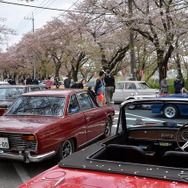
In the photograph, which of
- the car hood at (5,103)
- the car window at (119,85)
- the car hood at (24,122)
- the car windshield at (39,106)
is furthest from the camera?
the car window at (119,85)

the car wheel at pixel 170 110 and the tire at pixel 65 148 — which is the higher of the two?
the car wheel at pixel 170 110

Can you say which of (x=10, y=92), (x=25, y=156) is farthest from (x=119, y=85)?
(x=25, y=156)

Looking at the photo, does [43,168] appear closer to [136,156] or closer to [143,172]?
[136,156]

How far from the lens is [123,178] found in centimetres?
220

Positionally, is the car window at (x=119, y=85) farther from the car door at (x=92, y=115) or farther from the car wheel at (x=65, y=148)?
the car wheel at (x=65, y=148)

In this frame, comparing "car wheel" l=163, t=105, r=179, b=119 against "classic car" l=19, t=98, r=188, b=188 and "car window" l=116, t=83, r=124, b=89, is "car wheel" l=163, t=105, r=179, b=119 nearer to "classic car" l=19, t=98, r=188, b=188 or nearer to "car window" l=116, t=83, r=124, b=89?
"classic car" l=19, t=98, r=188, b=188

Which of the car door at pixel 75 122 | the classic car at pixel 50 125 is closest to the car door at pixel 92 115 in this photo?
the classic car at pixel 50 125

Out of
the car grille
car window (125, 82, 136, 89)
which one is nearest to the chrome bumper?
the car grille

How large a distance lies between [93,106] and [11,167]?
7.89 ft

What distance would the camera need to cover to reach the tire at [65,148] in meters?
5.28

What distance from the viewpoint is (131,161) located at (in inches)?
109

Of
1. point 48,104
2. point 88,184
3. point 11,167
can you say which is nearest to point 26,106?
point 48,104

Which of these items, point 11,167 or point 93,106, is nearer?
point 11,167

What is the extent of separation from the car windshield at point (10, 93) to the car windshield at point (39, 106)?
157 inches
